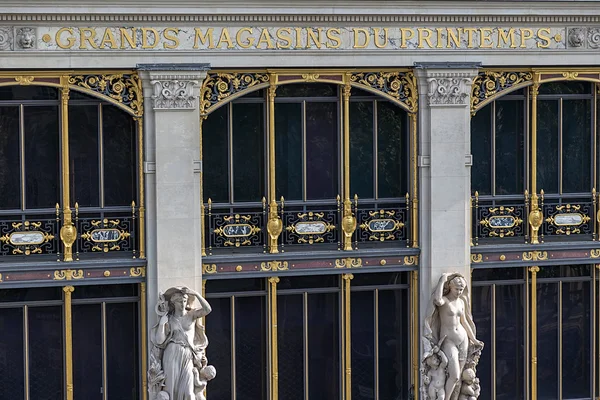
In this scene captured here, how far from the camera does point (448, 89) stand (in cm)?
2642

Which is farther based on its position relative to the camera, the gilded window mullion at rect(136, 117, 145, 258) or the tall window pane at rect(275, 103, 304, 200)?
the tall window pane at rect(275, 103, 304, 200)

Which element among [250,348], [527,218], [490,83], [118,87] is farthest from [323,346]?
[118,87]

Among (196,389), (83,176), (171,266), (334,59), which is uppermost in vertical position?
(334,59)

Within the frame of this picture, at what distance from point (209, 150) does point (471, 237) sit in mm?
5049

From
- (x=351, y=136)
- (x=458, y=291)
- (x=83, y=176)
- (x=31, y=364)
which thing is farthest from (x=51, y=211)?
(x=458, y=291)

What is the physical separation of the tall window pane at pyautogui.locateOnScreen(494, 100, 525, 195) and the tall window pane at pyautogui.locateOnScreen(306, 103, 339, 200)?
2.76 metres

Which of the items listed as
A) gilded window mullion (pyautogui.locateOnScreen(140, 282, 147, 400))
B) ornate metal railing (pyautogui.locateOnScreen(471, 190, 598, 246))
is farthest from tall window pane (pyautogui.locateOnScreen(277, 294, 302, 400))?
ornate metal railing (pyautogui.locateOnScreen(471, 190, 598, 246))

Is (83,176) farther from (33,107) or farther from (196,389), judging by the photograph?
(196,389)

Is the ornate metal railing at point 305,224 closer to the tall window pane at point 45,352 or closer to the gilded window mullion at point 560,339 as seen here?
the tall window pane at point 45,352

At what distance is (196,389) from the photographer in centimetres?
2559

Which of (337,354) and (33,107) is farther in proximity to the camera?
(337,354)

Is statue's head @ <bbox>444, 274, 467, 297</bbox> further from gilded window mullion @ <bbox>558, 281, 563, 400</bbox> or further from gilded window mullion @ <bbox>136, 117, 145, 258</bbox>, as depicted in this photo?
gilded window mullion @ <bbox>136, 117, 145, 258</bbox>

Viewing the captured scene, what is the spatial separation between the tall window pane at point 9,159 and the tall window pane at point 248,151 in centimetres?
372

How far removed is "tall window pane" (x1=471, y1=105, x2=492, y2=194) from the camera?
89.2 ft
